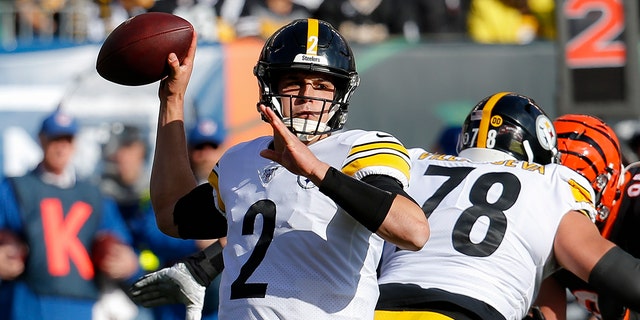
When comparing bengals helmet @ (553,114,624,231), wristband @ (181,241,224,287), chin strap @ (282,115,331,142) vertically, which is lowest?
wristband @ (181,241,224,287)

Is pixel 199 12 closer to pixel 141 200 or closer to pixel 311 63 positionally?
pixel 141 200

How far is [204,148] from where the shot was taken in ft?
25.1

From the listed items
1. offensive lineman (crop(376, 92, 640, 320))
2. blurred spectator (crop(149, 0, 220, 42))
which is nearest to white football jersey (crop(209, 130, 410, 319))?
offensive lineman (crop(376, 92, 640, 320))

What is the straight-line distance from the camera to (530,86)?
9.87 m

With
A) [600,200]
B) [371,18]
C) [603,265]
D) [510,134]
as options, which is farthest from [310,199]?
[371,18]

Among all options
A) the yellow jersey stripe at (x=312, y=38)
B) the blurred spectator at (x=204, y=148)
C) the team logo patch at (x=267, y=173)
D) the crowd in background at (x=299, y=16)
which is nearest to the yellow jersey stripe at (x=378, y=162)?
the team logo patch at (x=267, y=173)

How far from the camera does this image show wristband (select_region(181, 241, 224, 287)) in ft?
14.6

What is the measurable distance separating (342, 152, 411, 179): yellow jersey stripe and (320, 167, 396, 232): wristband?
0.52 ft

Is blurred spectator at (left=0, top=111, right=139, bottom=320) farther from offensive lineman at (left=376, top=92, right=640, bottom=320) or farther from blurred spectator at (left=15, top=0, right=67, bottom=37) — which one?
offensive lineman at (left=376, top=92, right=640, bottom=320)

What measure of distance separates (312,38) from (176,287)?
1159 millimetres

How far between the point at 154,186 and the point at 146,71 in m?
0.43

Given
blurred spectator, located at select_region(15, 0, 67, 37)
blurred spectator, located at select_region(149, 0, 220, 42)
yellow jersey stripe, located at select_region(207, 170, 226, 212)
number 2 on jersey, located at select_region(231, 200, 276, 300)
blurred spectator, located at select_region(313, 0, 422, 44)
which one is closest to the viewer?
number 2 on jersey, located at select_region(231, 200, 276, 300)

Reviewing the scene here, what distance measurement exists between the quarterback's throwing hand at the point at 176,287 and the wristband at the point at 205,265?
0.07 feet

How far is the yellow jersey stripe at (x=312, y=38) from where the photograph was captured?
3777 mm
